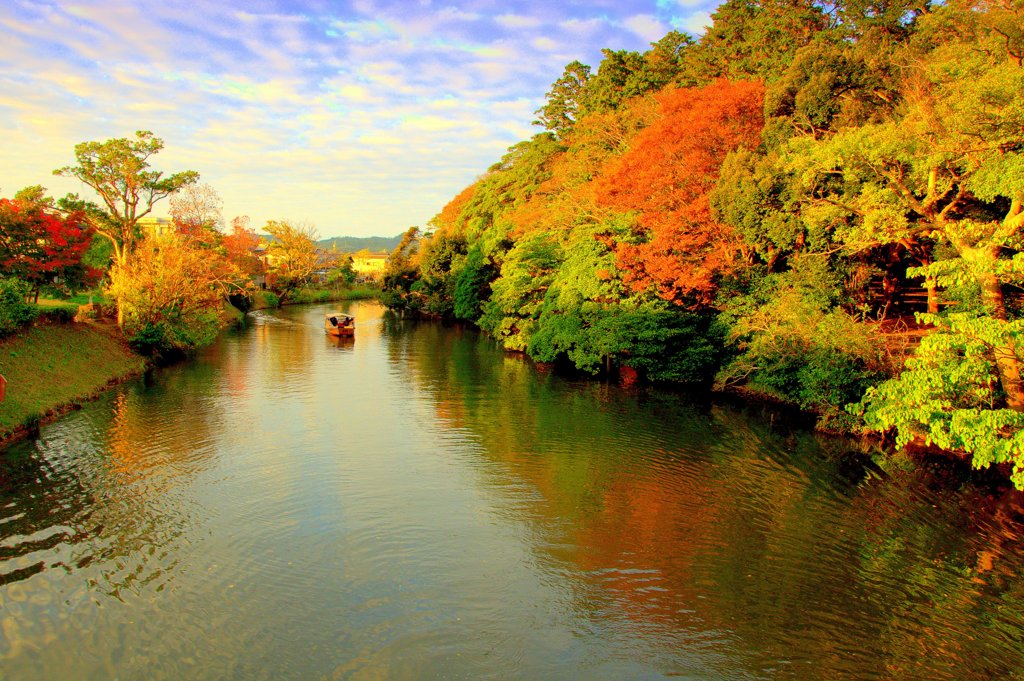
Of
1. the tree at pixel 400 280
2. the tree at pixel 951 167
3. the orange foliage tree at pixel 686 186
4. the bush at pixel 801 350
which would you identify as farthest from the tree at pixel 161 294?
the tree at pixel 400 280

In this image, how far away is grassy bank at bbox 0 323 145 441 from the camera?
19812mm

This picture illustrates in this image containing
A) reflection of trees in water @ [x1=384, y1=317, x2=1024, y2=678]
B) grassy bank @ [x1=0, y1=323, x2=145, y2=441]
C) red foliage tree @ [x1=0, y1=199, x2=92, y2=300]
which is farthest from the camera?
red foliage tree @ [x1=0, y1=199, x2=92, y2=300]

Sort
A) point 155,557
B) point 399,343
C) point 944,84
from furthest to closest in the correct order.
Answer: point 399,343 < point 944,84 < point 155,557

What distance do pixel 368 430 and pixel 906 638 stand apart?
15768mm

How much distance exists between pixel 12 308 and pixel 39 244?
23.6 ft

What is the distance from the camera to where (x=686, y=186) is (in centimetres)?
2653

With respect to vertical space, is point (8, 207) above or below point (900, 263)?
above

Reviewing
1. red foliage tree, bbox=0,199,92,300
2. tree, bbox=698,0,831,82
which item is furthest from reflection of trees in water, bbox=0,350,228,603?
tree, bbox=698,0,831,82

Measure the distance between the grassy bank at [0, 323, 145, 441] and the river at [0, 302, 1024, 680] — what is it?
110 cm

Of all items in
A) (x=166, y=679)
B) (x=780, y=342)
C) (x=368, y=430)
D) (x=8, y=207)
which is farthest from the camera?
(x=8, y=207)

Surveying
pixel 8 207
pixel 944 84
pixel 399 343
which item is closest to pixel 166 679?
pixel 944 84

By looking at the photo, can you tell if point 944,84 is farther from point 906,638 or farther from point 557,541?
point 557,541

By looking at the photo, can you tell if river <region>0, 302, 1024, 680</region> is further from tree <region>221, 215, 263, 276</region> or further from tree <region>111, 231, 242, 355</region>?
tree <region>221, 215, 263, 276</region>

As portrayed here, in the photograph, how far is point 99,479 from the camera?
15.6m
